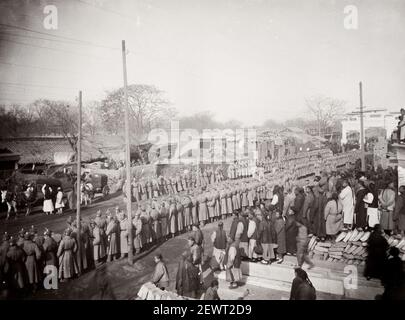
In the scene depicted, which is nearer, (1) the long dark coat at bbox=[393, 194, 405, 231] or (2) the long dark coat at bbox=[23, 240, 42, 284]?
(2) the long dark coat at bbox=[23, 240, 42, 284]

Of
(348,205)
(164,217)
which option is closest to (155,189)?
(164,217)

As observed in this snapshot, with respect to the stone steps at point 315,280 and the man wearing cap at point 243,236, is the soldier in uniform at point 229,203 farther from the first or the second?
the stone steps at point 315,280

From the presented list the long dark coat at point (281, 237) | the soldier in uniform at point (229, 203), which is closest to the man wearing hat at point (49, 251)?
the soldier in uniform at point (229, 203)

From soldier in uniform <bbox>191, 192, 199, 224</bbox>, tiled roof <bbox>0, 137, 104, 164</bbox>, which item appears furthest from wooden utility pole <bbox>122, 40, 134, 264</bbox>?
soldier in uniform <bbox>191, 192, 199, 224</bbox>

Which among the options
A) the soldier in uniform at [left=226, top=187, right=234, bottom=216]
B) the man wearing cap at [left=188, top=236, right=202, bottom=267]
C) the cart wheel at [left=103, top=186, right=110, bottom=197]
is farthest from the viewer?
the soldier in uniform at [left=226, top=187, right=234, bottom=216]

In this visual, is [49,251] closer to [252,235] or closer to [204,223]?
[204,223]

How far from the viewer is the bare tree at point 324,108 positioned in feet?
22.9

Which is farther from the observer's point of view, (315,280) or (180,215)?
(180,215)

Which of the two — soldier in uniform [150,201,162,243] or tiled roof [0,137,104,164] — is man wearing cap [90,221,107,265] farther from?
tiled roof [0,137,104,164]

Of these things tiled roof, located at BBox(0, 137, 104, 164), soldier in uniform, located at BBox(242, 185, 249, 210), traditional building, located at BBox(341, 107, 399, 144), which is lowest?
soldier in uniform, located at BBox(242, 185, 249, 210)

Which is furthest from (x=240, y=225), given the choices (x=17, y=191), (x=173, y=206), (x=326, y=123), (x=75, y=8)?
(x=75, y=8)

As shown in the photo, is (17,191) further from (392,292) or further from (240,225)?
(392,292)

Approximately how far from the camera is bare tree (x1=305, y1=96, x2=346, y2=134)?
22.9ft

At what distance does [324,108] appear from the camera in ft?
23.4
